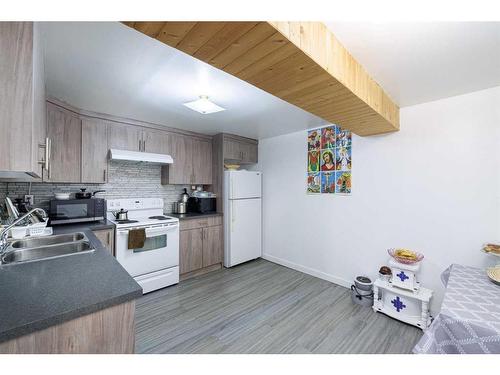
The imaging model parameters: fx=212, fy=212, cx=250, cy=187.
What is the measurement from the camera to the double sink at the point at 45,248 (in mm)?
1408

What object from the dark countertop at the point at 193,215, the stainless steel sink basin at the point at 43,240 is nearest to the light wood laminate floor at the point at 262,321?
the dark countertop at the point at 193,215

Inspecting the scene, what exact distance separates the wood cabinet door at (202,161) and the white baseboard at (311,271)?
1752 millimetres

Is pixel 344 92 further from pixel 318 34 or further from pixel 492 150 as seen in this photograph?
pixel 492 150

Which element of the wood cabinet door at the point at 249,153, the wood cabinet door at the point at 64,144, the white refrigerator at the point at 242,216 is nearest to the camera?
the wood cabinet door at the point at 64,144

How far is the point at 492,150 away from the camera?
72.9 inches

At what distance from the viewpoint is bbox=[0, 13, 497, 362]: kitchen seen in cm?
87

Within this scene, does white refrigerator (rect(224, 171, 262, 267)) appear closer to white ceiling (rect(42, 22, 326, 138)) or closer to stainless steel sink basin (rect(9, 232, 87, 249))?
white ceiling (rect(42, 22, 326, 138))

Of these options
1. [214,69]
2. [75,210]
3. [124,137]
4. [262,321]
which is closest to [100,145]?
[124,137]

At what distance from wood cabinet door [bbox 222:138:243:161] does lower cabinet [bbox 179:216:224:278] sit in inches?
41.4

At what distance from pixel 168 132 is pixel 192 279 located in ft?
7.22

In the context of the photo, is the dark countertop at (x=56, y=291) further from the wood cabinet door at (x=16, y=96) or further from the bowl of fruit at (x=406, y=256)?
the bowl of fruit at (x=406, y=256)

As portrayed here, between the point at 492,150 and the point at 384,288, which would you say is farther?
the point at 384,288

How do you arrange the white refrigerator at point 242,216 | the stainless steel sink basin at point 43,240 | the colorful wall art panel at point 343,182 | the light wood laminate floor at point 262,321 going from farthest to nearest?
the white refrigerator at point 242,216
the colorful wall art panel at point 343,182
the light wood laminate floor at point 262,321
the stainless steel sink basin at point 43,240
